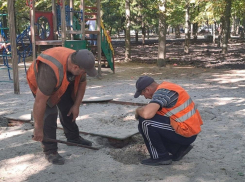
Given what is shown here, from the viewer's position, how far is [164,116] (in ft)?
12.2

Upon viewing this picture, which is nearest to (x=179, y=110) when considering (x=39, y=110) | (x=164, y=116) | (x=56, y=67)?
(x=164, y=116)

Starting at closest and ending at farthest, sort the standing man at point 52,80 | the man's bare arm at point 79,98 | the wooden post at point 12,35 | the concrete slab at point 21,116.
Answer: the standing man at point 52,80 → the man's bare arm at point 79,98 → the concrete slab at point 21,116 → the wooden post at point 12,35

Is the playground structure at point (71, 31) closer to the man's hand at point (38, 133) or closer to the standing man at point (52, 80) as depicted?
the standing man at point (52, 80)

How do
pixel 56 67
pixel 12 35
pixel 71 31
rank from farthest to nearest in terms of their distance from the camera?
pixel 71 31
pixel 12 35
pixel 56 67

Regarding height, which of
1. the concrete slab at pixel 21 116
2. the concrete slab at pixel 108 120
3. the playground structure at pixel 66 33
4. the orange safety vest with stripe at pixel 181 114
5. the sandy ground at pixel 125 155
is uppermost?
the playground structure at pixel 66 33

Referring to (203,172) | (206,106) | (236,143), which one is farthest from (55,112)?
(206,106)

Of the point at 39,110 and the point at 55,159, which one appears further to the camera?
the point at 55,159

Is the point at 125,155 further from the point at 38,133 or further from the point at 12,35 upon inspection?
the point at 12,35

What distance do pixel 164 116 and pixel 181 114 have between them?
19 cm

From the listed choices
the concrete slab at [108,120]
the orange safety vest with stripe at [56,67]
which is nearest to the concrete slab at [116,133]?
the concrete slab at [108,120]

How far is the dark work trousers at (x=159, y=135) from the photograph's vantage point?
12.2ft

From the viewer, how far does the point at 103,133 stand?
4977 mm

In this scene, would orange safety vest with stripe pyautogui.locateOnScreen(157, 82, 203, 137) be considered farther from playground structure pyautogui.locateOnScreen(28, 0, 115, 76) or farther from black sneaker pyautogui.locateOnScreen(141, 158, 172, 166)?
playground structure pyautogui.locateOnScreen(28, 0, 115, 76)

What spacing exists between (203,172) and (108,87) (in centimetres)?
625
